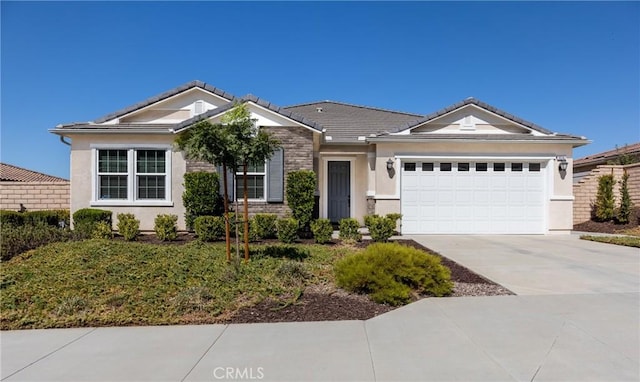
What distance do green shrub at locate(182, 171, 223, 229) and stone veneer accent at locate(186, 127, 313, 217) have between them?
52cm

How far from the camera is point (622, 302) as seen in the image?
5.30 m

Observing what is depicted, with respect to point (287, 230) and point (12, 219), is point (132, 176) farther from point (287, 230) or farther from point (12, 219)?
point (287, 230)

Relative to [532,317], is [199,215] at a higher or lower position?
higher

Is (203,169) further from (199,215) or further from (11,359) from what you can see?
(11,359)

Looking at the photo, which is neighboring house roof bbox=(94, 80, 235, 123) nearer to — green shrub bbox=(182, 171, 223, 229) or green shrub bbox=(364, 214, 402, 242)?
green shrub bbox=(182, 171, 223, 229)

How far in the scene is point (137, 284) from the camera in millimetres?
5879

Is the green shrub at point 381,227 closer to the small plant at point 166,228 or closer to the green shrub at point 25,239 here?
the small plant at point 166,228

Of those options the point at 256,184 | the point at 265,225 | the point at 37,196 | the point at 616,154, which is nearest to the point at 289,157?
the point at 256,184

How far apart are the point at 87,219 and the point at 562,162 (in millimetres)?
15870

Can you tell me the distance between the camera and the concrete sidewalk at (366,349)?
3.35 metres

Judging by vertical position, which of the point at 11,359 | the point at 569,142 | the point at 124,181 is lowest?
the point at 11,359

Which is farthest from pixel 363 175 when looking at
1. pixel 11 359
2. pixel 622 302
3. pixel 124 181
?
pixel 11 359

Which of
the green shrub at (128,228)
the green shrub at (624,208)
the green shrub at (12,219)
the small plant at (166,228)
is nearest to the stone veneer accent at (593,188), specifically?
the green shrub at (624,208)

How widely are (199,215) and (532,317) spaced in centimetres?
939
